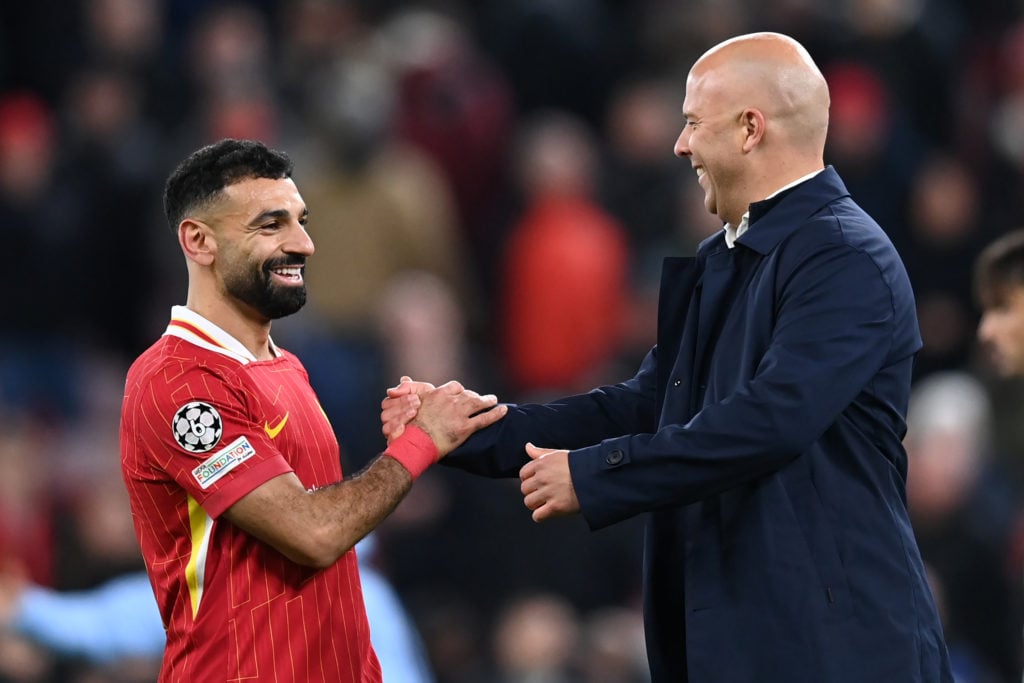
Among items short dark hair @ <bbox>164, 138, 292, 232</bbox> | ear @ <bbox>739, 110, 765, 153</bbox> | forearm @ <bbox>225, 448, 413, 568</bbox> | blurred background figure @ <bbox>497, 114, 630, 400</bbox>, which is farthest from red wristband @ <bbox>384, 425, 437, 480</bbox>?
blurred background figure @ <bbox>497, 114, 630, 400</bbox>

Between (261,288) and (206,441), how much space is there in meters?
0.48

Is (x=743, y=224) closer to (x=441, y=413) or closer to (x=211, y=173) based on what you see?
(x=441, y=413)

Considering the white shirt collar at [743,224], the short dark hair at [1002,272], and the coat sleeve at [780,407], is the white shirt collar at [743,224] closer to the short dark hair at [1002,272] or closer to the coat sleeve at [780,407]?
the coat sleeve at [780,407]

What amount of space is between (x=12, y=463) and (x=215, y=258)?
4431mm

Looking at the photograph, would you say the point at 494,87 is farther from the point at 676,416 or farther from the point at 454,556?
the point at 676,416

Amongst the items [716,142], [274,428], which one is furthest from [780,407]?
[274,428]

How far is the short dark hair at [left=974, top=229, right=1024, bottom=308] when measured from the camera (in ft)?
19.4

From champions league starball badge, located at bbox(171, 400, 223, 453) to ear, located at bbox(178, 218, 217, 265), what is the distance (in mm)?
450

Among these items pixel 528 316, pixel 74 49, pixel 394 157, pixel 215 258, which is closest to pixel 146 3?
pixel 74 49

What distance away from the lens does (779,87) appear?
4836 millimetres

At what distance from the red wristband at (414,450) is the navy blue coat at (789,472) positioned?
480 millimetres

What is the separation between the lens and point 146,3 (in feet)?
37.1

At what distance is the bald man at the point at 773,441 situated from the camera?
14.8ft

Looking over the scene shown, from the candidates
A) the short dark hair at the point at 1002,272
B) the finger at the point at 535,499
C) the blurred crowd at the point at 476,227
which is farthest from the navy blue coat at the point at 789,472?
the blurred crowd at the point at 476,227
